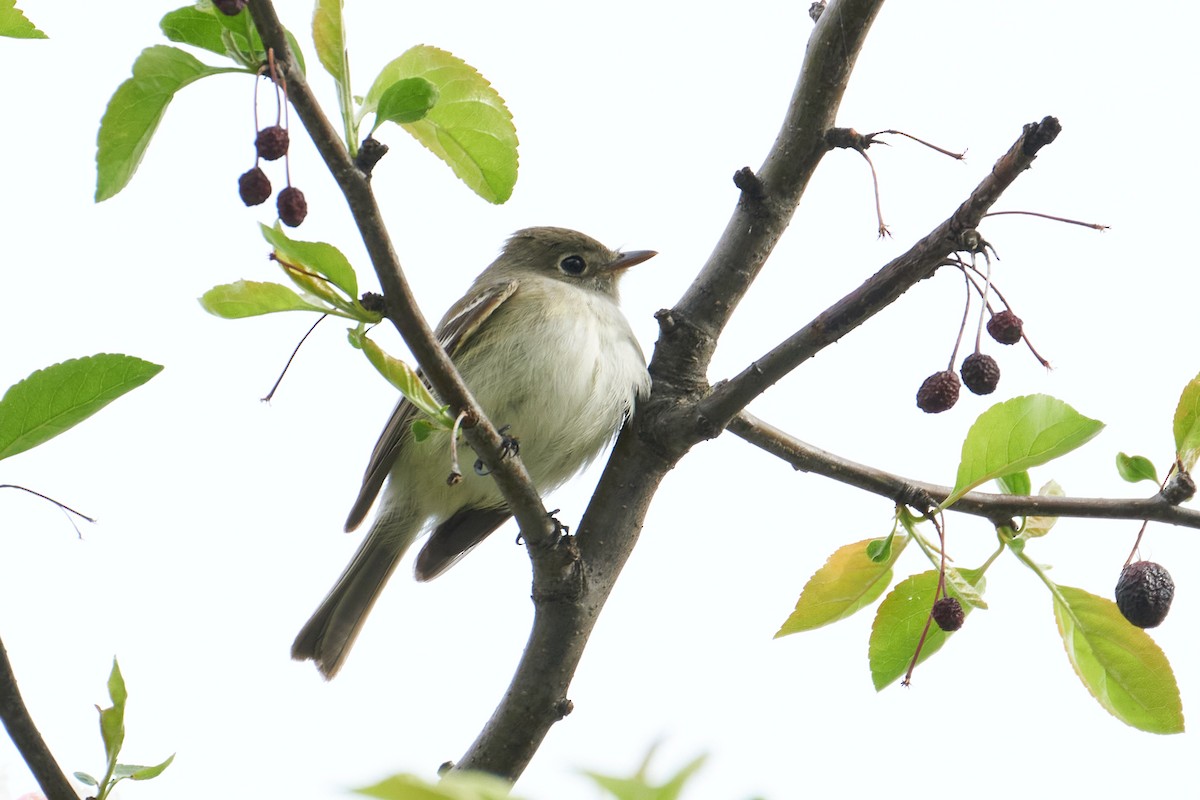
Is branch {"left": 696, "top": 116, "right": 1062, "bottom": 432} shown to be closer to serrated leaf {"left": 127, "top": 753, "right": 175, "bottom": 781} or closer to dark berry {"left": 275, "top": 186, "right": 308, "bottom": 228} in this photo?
dark berry {"left": 275, "top": 186, "right": 308, "bottom": 228}

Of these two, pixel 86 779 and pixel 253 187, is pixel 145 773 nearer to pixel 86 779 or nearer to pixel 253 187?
pixel 86 779

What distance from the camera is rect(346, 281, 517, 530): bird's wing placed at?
4.70 meters

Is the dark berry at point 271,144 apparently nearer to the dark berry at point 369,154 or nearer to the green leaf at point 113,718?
the dark berry at point 369,154

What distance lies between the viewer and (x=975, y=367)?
2607 millimetres

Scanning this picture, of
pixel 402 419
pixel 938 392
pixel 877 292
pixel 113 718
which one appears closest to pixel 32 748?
pixel 113 718

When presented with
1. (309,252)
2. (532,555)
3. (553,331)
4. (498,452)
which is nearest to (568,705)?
(532,555)

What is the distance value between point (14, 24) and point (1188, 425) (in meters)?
2.27

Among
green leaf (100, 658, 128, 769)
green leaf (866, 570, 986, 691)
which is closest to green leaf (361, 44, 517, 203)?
green leaf (100, 658, 128, 769)

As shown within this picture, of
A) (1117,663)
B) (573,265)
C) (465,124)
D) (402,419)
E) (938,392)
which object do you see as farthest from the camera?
(573,265)

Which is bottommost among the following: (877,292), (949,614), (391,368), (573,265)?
(949,614)

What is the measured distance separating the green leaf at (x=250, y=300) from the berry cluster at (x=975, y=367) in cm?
124

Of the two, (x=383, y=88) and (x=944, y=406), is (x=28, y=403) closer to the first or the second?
(x=383, y=88)

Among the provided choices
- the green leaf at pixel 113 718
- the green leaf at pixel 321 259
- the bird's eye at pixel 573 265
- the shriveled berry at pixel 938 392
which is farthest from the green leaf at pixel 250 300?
the bird's eye at pixel 573 265

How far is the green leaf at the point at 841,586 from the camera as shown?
2887mm
